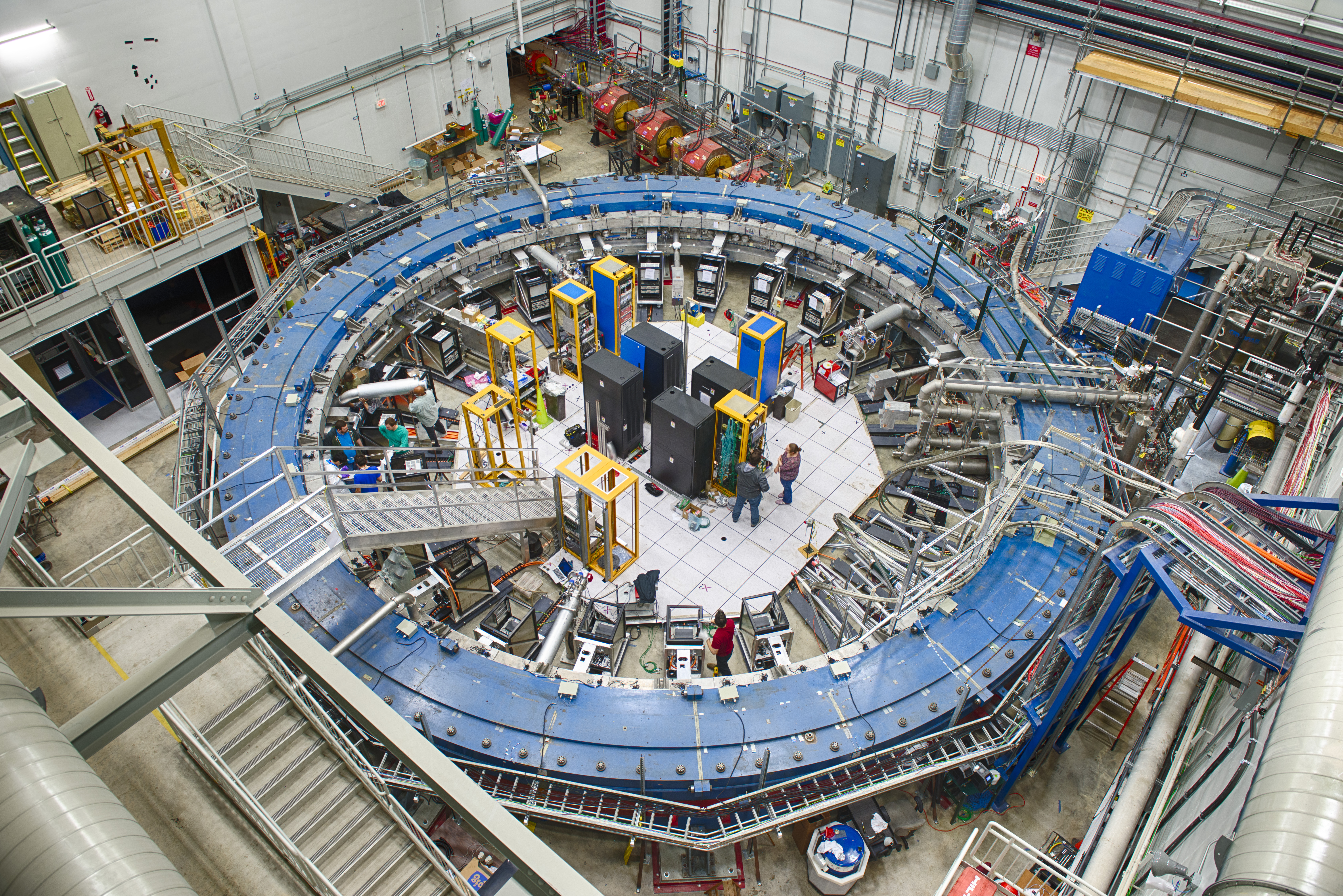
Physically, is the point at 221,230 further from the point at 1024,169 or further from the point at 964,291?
the point at 1024,169

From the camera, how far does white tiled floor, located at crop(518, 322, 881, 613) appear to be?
50.8 ft

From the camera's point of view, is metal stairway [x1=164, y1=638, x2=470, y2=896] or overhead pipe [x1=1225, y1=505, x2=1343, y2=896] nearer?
overhead pipe [x1=1225, y1=505, x2=1343, y2=896]

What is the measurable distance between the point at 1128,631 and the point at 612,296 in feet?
40.1

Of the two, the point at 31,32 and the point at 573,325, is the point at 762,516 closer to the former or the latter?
the point at 573,325

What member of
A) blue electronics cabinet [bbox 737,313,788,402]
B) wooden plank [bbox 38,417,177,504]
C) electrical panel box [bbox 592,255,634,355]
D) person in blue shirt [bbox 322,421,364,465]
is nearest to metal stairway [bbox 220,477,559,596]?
person in blue shirt [bbox 322,421,364,465]

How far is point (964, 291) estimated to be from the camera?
1906 centimetres

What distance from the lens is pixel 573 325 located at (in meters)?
18.6

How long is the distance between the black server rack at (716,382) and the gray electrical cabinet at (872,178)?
10124 mm

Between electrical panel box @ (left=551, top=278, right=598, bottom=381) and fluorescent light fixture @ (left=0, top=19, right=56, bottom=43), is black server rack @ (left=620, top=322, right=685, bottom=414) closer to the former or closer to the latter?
electrical panel box @ (left=551, top=278, right=598, bottom=381)

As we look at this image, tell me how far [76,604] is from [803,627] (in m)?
11.7

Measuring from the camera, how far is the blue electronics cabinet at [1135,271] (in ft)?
53.9

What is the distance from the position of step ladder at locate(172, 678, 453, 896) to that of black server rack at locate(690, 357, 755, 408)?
9548mm

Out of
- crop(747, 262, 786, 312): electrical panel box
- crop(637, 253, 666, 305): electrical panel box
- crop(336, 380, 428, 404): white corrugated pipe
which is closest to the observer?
crop(336, 380, 428, 404): white corrugated pipe

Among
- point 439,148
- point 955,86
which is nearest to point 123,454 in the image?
point 439,148
